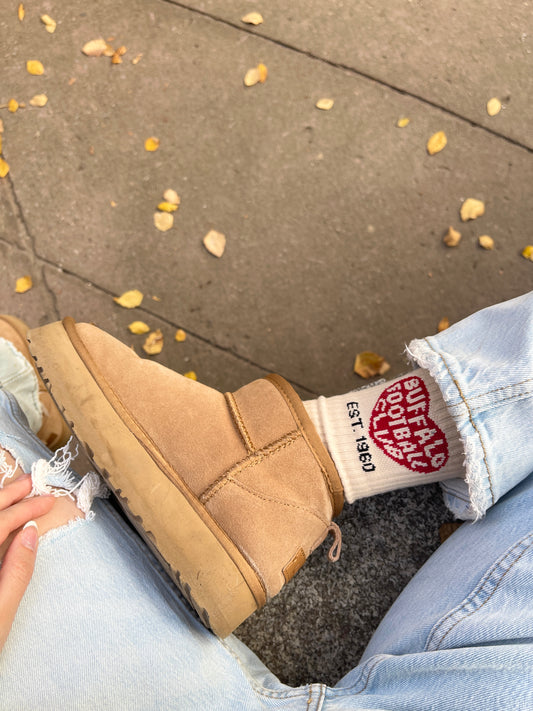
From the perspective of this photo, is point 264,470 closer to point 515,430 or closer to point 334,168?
point 515,430

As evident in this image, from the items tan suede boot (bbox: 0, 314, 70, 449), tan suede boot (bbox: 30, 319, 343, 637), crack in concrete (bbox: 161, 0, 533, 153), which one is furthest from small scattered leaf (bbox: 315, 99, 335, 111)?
tan suede boot (bbox: 0, 314, 70, 449)

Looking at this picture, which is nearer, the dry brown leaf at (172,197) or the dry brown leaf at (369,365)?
the dry brown leaf at (369,365)

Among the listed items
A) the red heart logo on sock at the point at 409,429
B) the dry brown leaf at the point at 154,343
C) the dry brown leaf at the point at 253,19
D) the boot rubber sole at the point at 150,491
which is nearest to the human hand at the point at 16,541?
the boot rubber sole at the point at 150,491

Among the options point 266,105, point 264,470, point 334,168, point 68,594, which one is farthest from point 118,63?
point 68,594

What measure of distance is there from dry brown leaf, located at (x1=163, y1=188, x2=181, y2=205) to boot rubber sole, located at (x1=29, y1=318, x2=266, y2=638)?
741 millimetres

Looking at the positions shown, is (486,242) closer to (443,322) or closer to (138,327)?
(443,322)

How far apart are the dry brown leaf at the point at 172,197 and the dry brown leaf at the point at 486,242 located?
3.59 feet

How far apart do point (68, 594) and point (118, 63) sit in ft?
6.08

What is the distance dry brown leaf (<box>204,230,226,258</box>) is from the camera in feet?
6.21

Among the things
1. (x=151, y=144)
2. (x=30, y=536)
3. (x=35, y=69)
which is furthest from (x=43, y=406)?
(x=35, y=69)

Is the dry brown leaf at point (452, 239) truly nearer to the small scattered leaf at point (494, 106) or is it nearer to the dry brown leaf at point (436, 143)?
the dry brown leaf at point (436, 143)

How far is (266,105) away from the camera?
2000 mm

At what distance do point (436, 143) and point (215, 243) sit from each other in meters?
0.90

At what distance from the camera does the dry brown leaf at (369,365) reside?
182 centimetres
